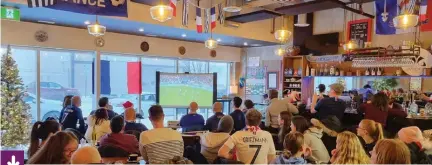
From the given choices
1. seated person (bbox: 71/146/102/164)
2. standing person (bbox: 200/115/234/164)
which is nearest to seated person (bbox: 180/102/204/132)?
standing person (bbox: 200/115/234/164)

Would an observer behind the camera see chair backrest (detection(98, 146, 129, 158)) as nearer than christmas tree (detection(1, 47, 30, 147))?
Yes

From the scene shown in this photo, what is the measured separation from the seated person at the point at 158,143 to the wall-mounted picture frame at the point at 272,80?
7.57 metres

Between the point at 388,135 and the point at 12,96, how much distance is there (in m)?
6.82

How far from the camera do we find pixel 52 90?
790cm

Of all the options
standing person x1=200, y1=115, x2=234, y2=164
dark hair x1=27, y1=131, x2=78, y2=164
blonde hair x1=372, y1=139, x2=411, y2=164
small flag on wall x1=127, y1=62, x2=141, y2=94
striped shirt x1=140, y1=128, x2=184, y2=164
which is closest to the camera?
dark hair x1=27, y1=131, x2=78, y2=164

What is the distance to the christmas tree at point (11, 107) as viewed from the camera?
5.71m

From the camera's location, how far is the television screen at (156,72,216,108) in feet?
27.5

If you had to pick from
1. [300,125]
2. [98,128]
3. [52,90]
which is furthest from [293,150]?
[52,90]

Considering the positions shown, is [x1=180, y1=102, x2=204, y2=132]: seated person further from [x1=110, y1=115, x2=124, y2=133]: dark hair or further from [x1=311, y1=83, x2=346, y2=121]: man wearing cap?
[x1=311, y1=83, x2=346, y2=121]: man wearing cap

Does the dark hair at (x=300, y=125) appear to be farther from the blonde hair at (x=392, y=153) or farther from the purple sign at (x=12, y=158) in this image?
the purple sign at (x=12, y=158)

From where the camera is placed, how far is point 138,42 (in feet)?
29.3

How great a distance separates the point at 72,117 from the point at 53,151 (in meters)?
3.87

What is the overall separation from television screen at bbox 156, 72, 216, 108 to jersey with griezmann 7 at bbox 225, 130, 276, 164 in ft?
16.5

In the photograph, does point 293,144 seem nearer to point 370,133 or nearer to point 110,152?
point 370,133
